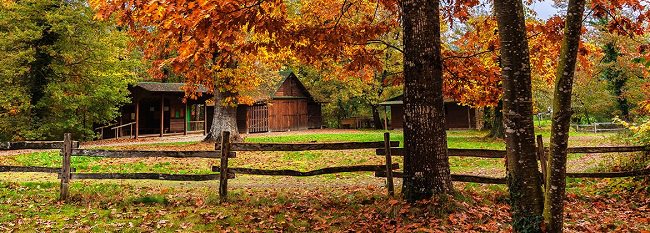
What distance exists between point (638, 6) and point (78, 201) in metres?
11.1

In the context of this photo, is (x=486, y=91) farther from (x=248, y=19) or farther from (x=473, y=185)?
(x=248, y=19)

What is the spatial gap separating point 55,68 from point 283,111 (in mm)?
23002

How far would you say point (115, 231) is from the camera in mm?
6520

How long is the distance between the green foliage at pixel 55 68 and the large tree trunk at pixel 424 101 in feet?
66.5

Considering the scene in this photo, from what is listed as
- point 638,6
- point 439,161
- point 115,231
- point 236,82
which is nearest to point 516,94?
point 439,161

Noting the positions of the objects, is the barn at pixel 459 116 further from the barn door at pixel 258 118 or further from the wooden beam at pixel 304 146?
the wooden beam at pixel 304 146

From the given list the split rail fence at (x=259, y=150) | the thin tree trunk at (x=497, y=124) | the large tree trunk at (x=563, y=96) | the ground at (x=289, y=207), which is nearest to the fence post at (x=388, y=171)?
the split rail fence at (x=259, y=150)

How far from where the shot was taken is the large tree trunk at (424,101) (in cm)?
687

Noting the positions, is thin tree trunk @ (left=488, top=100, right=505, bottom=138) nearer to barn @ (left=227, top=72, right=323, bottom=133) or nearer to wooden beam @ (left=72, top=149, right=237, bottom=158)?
barn @ (left=227, top=72, right=323, bottom=133)

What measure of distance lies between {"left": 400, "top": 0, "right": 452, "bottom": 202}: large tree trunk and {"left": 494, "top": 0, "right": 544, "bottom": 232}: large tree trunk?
7.75ft

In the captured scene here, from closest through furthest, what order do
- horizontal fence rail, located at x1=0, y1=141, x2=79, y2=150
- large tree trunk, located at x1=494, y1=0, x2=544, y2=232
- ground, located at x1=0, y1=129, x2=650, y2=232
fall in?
large tree trunk, located at x1=494, y1=0, x2=544, y2=232
ground, located at x1=0, y1=129, x2=650, y2=232
horizontal fence rail, located at x1=0, y1=141, x2=79, y2=150

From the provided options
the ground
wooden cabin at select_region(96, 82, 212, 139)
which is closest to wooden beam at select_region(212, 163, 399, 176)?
the ground

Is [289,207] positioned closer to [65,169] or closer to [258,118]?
[65,169]

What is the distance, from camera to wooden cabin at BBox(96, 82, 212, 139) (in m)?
29.8
